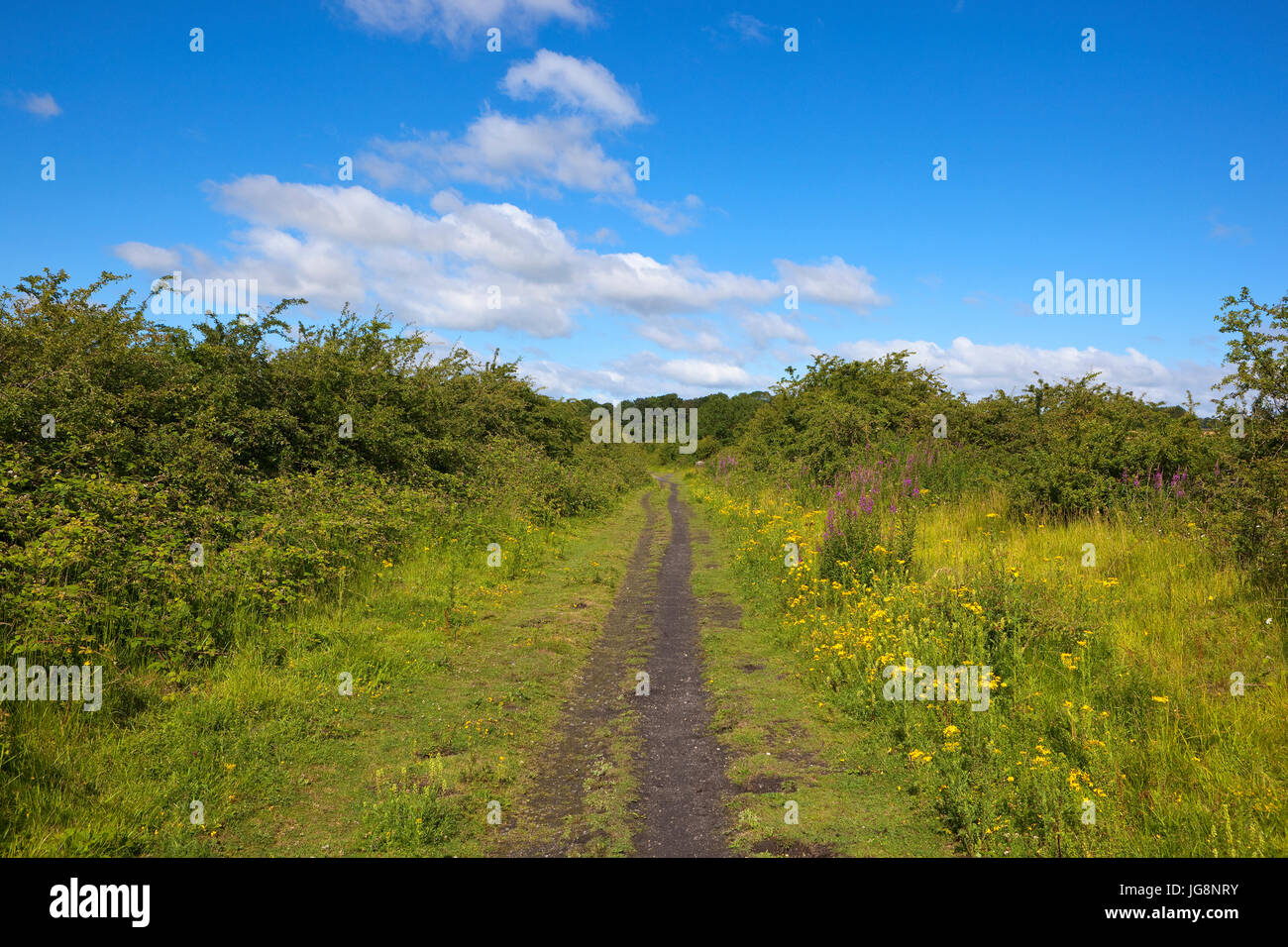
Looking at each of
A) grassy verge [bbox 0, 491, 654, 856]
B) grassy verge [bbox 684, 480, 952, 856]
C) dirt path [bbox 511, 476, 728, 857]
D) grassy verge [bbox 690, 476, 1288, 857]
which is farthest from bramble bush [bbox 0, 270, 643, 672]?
grassy verge [bbox 690, 476, 1288, 857]

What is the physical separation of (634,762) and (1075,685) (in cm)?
393

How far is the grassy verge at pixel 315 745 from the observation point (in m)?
4.28

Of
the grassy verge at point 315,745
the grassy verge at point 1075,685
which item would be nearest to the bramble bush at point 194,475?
the grassy verge at point 315,745

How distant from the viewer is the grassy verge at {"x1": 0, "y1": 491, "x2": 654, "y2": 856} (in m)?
4.28

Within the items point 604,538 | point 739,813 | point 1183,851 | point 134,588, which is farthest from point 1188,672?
point 604,538

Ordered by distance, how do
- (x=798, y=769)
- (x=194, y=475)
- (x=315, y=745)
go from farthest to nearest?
(x=194, y=475), (x=315, y=745), (x=798, y=769)

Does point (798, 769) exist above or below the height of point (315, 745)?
below

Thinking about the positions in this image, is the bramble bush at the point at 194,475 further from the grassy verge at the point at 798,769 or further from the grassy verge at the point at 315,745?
the grassy verge at the point at 798,769

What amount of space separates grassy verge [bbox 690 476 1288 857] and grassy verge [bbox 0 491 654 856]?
328 centimetres

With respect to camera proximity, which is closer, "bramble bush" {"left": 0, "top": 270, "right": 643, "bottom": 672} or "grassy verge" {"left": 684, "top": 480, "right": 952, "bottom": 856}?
"grassy verge" {"left": 684, "top": 480, "right": 952, "bottom": 856}

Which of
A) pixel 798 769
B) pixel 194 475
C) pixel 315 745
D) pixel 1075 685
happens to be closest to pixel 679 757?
pixel 798 769

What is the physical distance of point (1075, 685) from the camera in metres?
5.66

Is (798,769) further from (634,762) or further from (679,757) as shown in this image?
(634,762)

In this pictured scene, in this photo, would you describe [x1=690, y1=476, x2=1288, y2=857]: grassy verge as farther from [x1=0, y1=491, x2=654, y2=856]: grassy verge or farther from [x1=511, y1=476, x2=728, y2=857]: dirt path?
[x1=0, y1=491, x2=654, y2=856]: grassy verge
